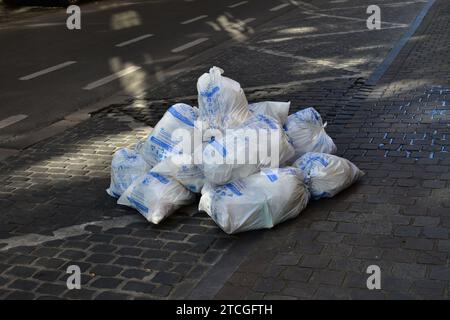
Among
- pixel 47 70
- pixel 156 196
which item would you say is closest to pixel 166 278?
pixel 156 196

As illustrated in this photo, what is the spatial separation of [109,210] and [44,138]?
2.51 metres

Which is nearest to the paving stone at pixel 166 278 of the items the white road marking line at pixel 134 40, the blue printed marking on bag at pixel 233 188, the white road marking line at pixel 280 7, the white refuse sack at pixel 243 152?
the blue printed marking on bag at pixel 233 188

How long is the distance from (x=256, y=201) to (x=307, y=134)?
48.5 inches

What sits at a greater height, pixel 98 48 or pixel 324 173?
pixel 98 48

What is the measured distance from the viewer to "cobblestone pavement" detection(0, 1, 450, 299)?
12.4 ft

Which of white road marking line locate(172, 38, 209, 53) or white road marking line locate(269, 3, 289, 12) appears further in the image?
white road marking line locate(269, 3, 289, 12)

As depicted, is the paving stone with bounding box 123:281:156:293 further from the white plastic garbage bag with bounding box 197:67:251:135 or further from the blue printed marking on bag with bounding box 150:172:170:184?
the white plastic garbage bag with bounding box 197:67:251:135

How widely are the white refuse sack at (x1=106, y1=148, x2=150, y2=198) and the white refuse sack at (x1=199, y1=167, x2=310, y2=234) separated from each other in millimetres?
788

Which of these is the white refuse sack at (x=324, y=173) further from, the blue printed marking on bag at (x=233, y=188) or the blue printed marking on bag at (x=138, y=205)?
the blue printed marking on bag at (x=138, y=205)

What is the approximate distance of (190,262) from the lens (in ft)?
13.5

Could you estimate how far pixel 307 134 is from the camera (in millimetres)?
5363

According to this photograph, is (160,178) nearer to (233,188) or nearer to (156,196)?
(156,196)

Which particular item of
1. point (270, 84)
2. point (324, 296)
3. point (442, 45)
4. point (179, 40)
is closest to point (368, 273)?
point (324, 296)

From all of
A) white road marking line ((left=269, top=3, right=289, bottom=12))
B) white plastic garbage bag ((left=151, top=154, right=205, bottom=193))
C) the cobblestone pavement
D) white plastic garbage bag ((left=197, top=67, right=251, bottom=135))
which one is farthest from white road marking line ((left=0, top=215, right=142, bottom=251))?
white road marking line ((left=269, top=3, right=289, bottom=12))
